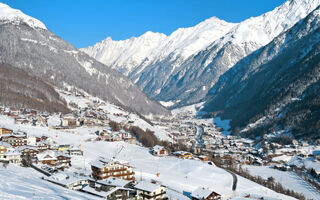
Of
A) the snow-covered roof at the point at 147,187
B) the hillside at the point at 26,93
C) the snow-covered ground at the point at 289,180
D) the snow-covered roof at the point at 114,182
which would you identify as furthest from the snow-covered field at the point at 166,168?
the hillside at the point at 26,93

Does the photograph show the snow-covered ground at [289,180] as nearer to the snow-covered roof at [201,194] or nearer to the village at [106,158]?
the village at [106,158]

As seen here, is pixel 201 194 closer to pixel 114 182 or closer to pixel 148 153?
pixel 114 182

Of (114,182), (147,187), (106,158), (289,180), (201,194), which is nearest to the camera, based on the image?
(147,187)

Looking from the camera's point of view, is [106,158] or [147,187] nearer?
[147,187]

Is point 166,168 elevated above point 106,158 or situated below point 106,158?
below

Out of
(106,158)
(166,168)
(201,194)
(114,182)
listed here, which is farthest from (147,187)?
(166,168)

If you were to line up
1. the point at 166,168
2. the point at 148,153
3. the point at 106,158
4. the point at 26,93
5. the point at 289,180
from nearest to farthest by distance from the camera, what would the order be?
the point at 106,158, the point at 166,168, the point at 289,180, the point at 148,153, the point at 26,93

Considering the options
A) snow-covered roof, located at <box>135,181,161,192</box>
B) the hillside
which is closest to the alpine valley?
snow-covered roof, located at <box>135,181,161,192</box>
